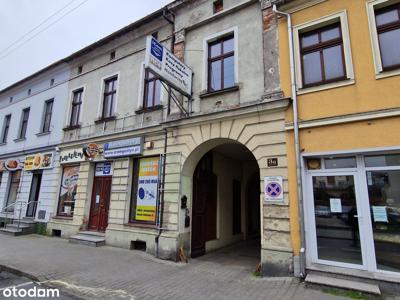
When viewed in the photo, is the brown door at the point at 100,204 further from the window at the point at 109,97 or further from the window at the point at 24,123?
the window at the point at 24,123

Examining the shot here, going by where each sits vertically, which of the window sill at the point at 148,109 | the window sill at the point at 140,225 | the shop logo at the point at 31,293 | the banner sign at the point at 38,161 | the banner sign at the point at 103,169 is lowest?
the shop logo at the point at 31,293

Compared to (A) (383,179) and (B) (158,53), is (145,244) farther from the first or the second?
(A) (383,179)

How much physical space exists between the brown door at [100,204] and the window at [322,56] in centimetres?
809

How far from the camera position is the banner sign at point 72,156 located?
11252 millimetres

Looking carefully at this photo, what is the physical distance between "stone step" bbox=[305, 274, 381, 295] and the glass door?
0.46m

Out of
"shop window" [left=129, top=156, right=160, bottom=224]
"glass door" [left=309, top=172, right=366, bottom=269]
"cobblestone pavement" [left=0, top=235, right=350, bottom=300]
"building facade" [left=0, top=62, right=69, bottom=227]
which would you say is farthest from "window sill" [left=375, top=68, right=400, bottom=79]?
"building facade" [left=0, top=62, right=69, bottom=227]

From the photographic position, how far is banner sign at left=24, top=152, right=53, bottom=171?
12.6m

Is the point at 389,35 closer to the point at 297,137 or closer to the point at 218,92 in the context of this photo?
the point at 297,137

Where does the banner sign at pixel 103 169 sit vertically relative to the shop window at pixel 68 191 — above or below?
above

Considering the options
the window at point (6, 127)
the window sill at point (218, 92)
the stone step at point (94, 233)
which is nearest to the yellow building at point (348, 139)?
the window sill at point (218, 92)

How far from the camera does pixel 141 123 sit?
970cm

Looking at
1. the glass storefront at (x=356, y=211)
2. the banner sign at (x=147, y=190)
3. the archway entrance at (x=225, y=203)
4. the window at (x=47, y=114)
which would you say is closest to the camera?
the glass storefront at (x=356, y=211)

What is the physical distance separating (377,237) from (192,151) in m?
4.99

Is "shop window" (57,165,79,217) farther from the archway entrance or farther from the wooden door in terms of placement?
the archway entrance
